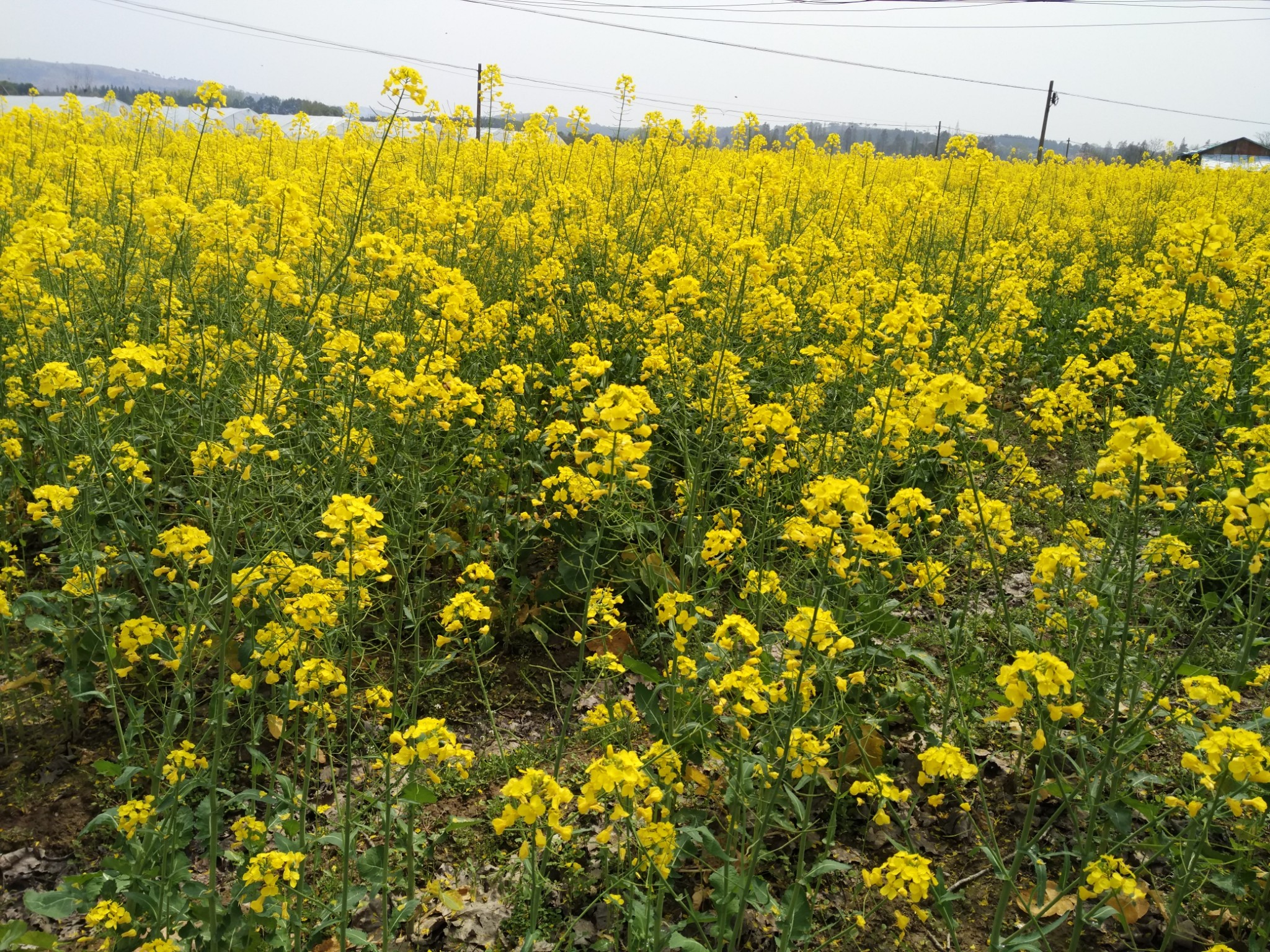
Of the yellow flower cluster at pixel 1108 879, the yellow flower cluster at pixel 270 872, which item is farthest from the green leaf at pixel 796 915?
the yellow flower cluster at pixel 270 872

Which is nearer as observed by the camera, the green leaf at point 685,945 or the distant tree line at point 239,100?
the green leaf at point 685,945

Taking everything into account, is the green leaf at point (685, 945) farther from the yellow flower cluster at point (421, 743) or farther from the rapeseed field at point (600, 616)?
the yellow flower cluster at point (421, 743)

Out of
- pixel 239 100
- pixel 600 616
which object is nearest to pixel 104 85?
pixel 239 100

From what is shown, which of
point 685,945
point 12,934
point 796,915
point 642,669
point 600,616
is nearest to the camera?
point 12,934

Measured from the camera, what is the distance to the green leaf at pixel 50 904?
1.63 metres

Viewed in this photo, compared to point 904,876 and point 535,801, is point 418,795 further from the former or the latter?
point 904,876

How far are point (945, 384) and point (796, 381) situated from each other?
163cm

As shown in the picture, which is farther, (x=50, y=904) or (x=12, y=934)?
(x=50, y=904)

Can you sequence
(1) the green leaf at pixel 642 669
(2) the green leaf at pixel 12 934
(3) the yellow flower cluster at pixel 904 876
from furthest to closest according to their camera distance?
(1) the green leaf at pixel 642 669
(3) the yellow flower cluster at pixel 904 876
(2) the green leaf at pixel 12 934

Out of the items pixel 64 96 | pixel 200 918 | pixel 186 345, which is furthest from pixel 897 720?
pixel 64 96

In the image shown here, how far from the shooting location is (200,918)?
5.83ft

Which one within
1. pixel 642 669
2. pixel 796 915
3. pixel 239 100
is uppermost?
pixel 239 100

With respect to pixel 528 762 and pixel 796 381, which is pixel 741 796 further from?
pixel 796 381

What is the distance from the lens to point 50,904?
65.4 inches
